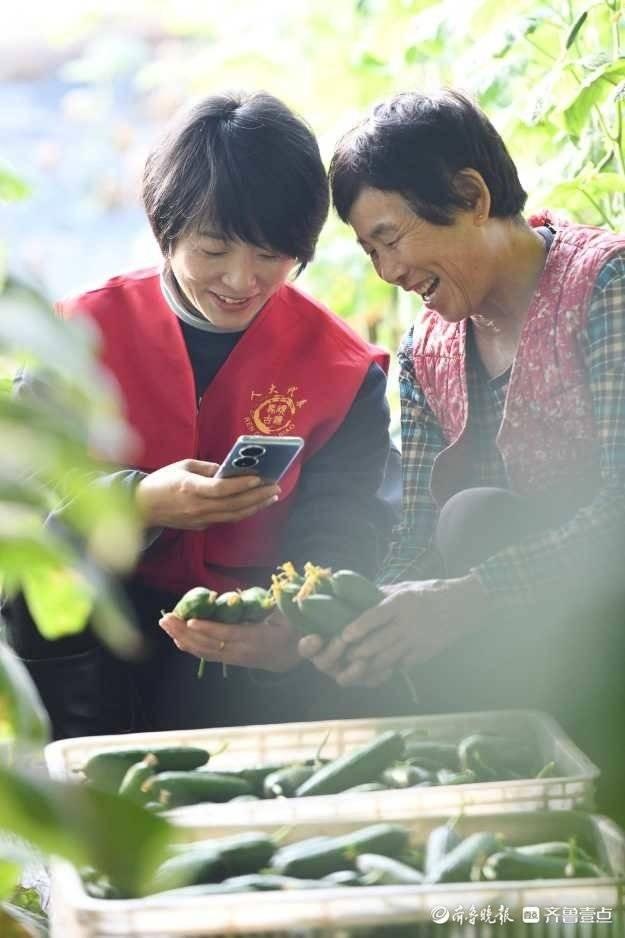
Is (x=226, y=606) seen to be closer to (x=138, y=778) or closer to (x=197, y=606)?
(x=197, y=606)

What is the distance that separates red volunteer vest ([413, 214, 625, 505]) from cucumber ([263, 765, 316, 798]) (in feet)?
1.93

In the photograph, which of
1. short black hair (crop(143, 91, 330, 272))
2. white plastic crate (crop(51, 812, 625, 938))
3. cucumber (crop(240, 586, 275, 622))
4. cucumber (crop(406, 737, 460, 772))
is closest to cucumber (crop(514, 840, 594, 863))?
white plastic crate (crop(51, 812, 625, 938))

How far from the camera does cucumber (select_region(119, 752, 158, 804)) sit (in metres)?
1.49

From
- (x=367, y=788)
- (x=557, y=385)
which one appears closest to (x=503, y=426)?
(x=557, y=385)

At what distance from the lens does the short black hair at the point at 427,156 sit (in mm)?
1875

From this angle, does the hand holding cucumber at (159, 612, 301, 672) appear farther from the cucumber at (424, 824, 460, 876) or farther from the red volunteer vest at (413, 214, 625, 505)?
the cucumber at (424, 824, 460, 876)

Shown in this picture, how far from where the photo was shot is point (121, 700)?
212 centimetres

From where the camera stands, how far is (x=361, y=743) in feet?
5.50

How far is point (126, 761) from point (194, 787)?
0.34ft

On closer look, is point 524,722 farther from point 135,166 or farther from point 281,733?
point 135,166

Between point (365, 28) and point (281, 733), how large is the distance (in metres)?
2.40

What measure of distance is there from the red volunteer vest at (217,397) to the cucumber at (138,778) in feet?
1.93

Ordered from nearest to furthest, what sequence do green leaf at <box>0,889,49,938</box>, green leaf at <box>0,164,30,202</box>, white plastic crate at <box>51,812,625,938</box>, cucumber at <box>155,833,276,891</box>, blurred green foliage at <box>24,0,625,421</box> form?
green leaf at <box>0,164,30,202</box>
white plastic crate at <box>51,812,625,938</box>
cucumber at <box>155,833,276,891</box>
green leaf at <box>0,889,49,938</box>
blurred green foliage at <box>24,0,625,421</box>

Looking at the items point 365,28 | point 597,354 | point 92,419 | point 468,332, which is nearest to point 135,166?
point 365,28
